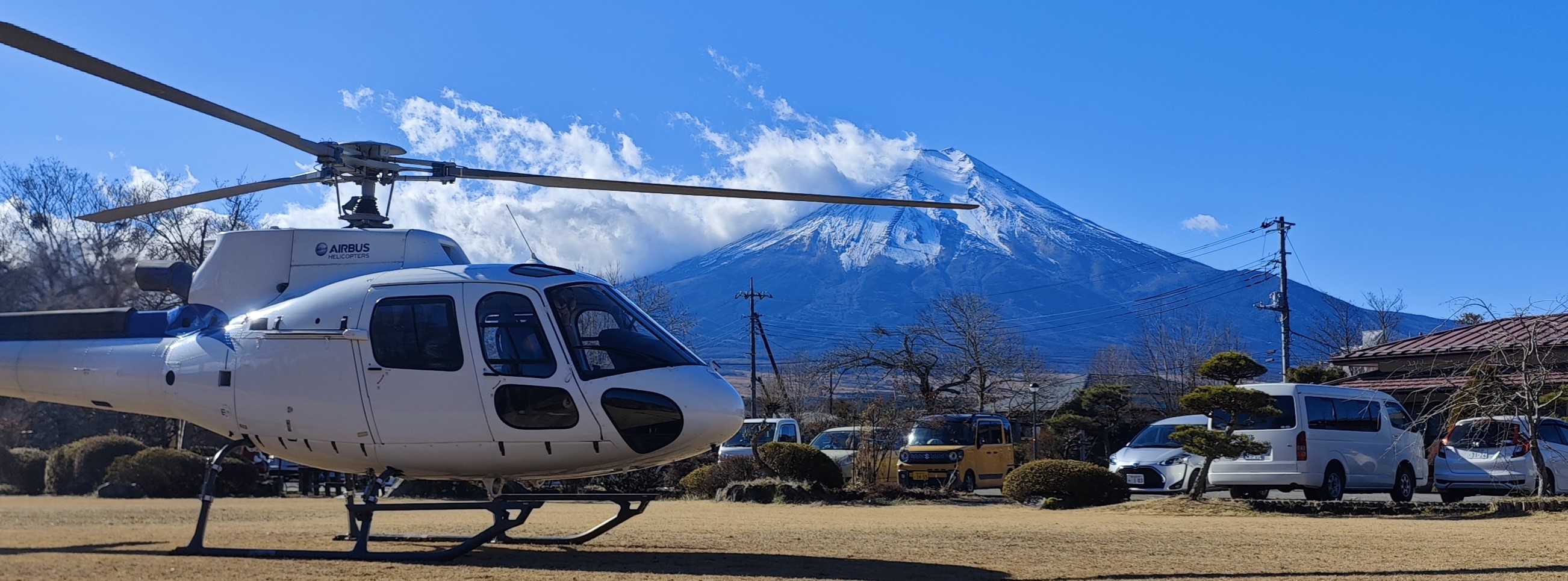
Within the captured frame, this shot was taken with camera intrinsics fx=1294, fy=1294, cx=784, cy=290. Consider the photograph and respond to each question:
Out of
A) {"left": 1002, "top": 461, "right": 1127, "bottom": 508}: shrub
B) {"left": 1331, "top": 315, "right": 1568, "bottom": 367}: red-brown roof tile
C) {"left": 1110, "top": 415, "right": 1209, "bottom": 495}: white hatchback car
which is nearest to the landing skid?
{"left": 1002, "top": 461, "right": 1127, "bottom": 508}: shrub

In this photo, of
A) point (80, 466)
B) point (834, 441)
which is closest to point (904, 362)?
point (834, 441)

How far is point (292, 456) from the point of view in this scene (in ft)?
34.8

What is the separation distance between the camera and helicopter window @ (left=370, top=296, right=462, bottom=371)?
388 inches

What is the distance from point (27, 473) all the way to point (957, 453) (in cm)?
1651

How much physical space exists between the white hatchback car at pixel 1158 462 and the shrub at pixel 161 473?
48.9ft

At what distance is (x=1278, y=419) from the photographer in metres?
17.9

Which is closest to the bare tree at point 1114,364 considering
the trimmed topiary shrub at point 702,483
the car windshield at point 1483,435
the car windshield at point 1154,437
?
the car windshield at point 1154,437

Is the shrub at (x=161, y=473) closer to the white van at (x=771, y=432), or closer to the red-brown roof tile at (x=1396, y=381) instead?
the white van at (x=771, y=432)

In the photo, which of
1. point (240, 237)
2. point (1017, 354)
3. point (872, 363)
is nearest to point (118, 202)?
point (872, 363)

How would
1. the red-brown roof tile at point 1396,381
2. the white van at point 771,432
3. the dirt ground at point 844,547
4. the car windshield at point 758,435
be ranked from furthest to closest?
1. the white van at point 771,432
2. the car windshield at point 758,435
3. the red-brown roof tile at point 1396,381
4. the dirt ground at point 844,547

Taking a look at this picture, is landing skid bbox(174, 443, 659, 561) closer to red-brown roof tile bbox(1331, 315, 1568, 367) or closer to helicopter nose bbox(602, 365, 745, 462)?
helicopter nose bbox(602, 365, 745, 462)

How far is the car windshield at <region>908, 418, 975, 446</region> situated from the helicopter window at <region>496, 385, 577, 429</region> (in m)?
15.3

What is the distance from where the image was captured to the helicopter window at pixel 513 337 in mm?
9703

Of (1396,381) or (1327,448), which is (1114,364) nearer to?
(1396,381)
